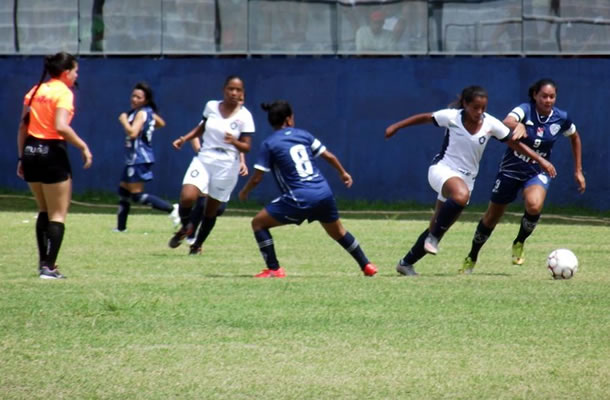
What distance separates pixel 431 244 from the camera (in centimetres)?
1241

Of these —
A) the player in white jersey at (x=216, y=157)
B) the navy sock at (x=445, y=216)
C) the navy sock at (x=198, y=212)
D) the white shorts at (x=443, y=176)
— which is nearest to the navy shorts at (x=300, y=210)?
the navy sock at (x=445, y=216)

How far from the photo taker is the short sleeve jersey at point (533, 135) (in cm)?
1327

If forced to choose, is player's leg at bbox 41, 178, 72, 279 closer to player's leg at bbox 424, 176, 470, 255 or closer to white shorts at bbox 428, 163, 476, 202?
player's leg at bbox 424, 176, 470, 255

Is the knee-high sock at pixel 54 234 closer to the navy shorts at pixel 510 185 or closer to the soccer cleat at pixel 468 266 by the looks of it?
the soccer cleat at pixel 468 266

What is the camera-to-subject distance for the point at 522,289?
11367mm

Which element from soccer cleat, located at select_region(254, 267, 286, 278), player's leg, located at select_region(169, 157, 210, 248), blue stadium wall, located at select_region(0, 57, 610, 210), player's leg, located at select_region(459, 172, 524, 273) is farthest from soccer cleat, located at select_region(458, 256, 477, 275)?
blue stadium wall, located at select_region(0, 57, 610, 210)

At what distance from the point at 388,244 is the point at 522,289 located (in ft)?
18.5

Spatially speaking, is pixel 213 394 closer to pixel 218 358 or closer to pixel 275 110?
pixel 218 358

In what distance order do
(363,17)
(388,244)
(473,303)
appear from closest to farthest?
(473,303)
(388,244)
(363,17)

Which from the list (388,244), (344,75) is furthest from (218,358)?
(344,75)

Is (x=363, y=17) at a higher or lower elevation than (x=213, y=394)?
higher

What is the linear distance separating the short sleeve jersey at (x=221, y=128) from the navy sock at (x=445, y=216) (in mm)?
3029

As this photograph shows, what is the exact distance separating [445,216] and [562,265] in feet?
3.73

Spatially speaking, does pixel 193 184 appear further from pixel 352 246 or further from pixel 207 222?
pixel 352 246
